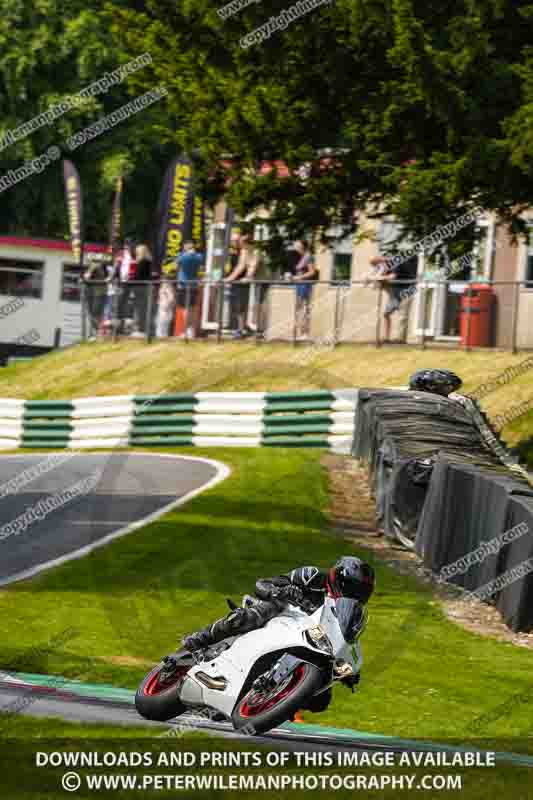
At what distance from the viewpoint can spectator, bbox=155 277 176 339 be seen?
29.5 meters

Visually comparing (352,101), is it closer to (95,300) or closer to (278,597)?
(95,300)

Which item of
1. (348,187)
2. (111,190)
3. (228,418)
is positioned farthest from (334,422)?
(111,190)

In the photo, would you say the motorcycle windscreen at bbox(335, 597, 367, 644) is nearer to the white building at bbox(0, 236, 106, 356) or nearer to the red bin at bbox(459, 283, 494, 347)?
the red bin at bbox(459, 283, 494, 347)

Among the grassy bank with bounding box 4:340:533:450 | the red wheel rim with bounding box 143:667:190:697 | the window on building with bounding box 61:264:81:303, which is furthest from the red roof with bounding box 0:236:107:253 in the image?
the red wheel rim with bounding box 143:667:190:697

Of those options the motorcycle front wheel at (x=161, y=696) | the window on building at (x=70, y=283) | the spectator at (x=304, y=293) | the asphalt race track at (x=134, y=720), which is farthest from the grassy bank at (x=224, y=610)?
the window on building at (x=70, y=283)

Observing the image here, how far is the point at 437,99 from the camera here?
1842cm

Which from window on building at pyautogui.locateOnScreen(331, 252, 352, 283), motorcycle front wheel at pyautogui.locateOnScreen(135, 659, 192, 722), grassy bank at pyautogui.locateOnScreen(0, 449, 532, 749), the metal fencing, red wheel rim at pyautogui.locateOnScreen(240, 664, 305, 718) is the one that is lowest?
grassy bank at pyautogui.locateOnScreen(0, 449, 532, 749)

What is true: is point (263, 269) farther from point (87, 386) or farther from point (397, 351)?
point (397, 351)

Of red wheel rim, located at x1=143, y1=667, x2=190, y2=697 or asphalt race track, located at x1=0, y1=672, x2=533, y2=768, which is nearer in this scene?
red wheel rim, located at x1=143, y1=667, x2=190, y2=697

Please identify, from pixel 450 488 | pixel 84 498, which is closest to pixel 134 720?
pixel 450 488

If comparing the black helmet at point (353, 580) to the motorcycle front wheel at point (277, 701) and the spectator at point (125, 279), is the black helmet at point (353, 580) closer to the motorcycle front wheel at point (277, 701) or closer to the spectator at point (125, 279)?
the motorcycle front wheel at point (277, 701)

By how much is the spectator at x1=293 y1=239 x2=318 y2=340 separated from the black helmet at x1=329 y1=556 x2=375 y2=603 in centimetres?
2015

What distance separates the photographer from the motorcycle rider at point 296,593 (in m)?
6.42

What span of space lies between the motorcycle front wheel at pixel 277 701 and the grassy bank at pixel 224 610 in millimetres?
1742
